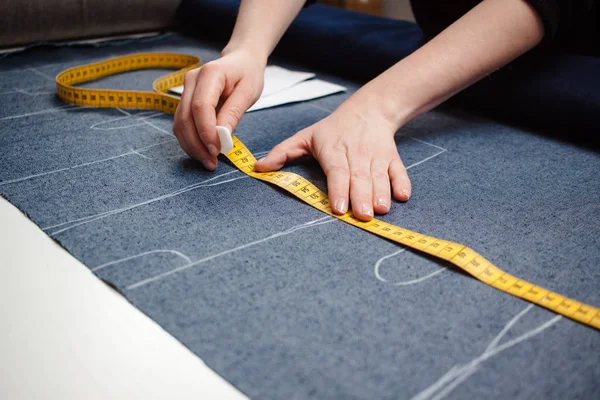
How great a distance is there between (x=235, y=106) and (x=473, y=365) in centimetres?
63

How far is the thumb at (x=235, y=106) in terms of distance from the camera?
98 cm

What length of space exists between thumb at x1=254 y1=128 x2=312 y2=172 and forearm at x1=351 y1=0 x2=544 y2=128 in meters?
0.14

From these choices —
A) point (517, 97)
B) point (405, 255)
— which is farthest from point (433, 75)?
point (405, 255)

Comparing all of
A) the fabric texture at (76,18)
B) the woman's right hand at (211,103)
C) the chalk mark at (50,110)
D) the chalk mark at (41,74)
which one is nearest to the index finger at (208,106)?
the woman's right hand at (211,103)

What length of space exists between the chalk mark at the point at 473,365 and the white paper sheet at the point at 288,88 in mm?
877

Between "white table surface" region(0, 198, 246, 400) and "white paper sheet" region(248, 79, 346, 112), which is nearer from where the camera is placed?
"white table surface" region(0, 198, 246, 400)

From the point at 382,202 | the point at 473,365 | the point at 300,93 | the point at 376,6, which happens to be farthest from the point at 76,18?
the point at 376,6

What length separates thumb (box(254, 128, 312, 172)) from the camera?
1.01 metres

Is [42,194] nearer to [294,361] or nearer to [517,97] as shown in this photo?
[294,361]

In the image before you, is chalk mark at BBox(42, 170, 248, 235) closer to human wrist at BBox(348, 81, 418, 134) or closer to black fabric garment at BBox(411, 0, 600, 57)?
human wrist at BBox(348, 81, 418, 134)

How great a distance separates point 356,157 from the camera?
961mm

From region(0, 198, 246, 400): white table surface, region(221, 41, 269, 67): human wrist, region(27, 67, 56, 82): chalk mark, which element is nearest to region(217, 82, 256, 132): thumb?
region(221, 41, 269, 67): human wrist

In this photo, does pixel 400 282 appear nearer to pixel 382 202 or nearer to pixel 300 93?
pixel 382 202

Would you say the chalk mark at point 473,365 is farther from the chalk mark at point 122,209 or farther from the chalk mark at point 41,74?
the chalk mark at point 41,74
